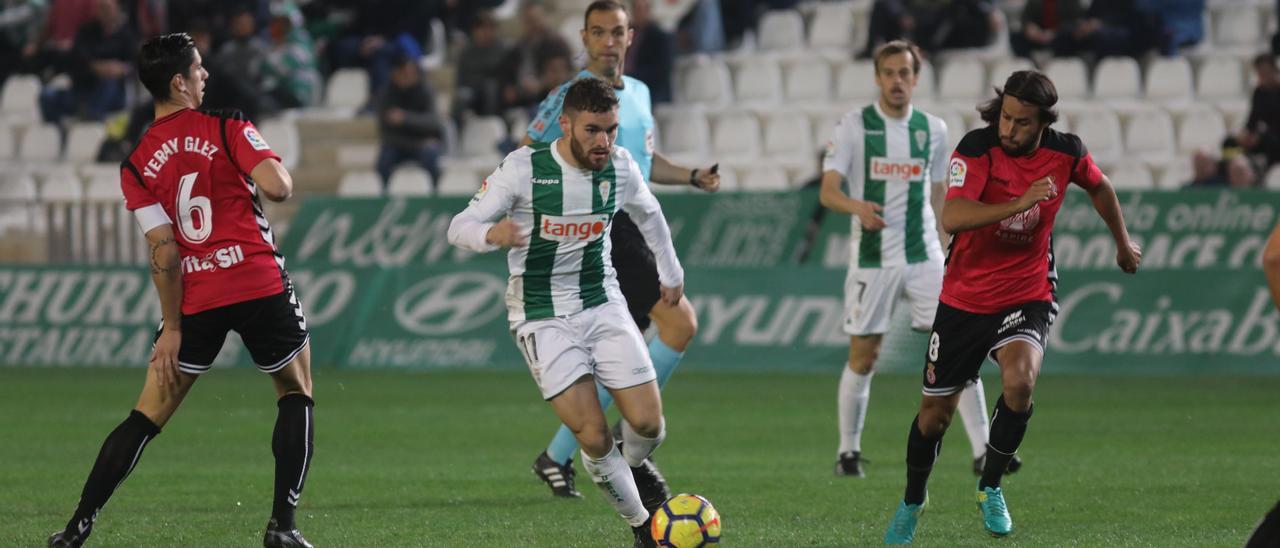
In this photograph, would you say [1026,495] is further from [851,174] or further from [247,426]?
[247,426]

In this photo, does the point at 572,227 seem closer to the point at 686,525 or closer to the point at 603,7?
the point at 686,525

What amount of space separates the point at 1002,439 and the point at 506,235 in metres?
2.22

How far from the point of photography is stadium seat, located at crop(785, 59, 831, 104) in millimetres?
19359

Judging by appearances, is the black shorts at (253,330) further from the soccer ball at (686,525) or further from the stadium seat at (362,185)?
the stadium seat at (362,185)

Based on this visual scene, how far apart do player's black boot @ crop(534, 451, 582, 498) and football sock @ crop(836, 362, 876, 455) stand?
1.53 metres

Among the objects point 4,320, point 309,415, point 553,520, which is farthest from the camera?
point 4,320

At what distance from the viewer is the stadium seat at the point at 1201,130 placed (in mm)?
17609

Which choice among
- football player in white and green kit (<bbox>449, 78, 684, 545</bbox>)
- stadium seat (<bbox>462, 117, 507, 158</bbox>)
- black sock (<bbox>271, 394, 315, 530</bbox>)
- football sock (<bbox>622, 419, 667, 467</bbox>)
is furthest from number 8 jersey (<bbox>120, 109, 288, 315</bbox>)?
stadium seat (<bbox>462, 117, 507, 158</bbox>)

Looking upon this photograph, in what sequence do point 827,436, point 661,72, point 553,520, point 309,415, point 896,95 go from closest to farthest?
point 309,415 < point 553,520 < point 896,95 < point 827,436 < point 661,72

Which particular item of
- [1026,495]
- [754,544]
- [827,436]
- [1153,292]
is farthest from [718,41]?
[754,544]

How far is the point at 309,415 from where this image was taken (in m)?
6.88

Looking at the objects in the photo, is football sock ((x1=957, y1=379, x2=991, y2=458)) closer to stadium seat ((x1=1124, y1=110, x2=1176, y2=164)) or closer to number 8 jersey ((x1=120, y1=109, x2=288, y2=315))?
number 8 jersey ((x1=120, y1=109, x2=288, y2=315))

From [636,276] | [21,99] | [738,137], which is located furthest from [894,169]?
[21,99]

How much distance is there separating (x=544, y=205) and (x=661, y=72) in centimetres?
1215
